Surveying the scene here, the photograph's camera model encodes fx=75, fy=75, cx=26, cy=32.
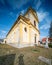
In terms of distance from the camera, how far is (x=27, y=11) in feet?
69.3

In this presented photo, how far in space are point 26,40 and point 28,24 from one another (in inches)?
158

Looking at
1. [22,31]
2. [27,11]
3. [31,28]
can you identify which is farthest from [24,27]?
[27,11]

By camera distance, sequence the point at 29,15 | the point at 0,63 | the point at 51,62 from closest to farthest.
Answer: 1. the point at 51,62
2. the point at 0,63
3. the point at 29,15

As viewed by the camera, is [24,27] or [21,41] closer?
[21,41]

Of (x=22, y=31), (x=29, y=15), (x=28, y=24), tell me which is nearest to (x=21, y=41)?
(x=22, y=31)

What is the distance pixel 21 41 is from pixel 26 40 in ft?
5.93

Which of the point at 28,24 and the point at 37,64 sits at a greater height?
the point at 28,24

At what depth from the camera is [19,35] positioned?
15906 mm

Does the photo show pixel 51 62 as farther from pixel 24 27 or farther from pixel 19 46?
pixel 24 27

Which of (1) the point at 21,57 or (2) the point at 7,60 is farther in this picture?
(1) the point at 21,57

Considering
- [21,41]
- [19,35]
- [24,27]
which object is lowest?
[21,41]

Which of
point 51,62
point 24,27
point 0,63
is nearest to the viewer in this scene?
point 51,62

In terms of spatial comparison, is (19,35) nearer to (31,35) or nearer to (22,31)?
(22,31)

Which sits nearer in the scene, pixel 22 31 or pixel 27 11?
pixel 22 31
